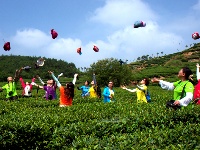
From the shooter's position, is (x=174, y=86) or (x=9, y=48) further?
(x=9, y=48)

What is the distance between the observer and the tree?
164 feet

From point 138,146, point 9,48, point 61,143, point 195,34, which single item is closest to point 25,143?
point 61,143

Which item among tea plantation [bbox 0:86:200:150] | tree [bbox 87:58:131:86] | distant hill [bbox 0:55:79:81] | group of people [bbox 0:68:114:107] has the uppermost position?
distant hill [bbox 0:55:79:81]

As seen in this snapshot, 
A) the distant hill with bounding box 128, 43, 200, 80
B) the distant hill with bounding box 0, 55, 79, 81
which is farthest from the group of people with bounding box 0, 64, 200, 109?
the distant hill with bounding box 0, 55, 79, 81

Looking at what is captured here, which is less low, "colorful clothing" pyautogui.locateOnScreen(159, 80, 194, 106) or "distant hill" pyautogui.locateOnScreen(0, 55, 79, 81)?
"distant hill" pyautogui.locateOnScreen(0, 55, 79, 81)

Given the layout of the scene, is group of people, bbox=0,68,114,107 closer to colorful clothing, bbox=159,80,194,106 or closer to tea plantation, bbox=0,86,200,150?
tea plantation, bbox=0,86,200,150

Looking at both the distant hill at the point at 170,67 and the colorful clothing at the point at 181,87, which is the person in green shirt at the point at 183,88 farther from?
the distant hill at the point at 170,67

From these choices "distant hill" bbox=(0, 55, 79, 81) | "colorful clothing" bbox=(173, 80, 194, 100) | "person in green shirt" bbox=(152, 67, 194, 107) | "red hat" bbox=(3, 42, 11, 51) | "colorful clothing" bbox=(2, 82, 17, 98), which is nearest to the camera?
"person in green shirt" bbox=(152, 67, 194, 107)

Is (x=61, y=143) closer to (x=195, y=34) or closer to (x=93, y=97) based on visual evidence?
(x=93, y=97)

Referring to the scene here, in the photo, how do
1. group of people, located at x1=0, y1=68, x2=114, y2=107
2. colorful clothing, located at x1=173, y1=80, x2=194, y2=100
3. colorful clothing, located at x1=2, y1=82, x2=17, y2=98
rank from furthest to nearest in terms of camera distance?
colorful clothing, located at x1=2, y1=82, x2=17, y2=98, group of people, located at x1=0, y1=68, x2=114, y2=107, colorful clothing, located at x1=173, y1=80, x2=194, y2=100

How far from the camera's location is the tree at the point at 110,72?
164ft

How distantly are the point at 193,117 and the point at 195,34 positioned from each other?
28.0ft

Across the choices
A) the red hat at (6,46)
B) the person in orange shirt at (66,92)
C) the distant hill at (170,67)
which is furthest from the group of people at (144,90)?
the distant hill at (170,67)

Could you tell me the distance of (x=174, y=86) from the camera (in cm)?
728
